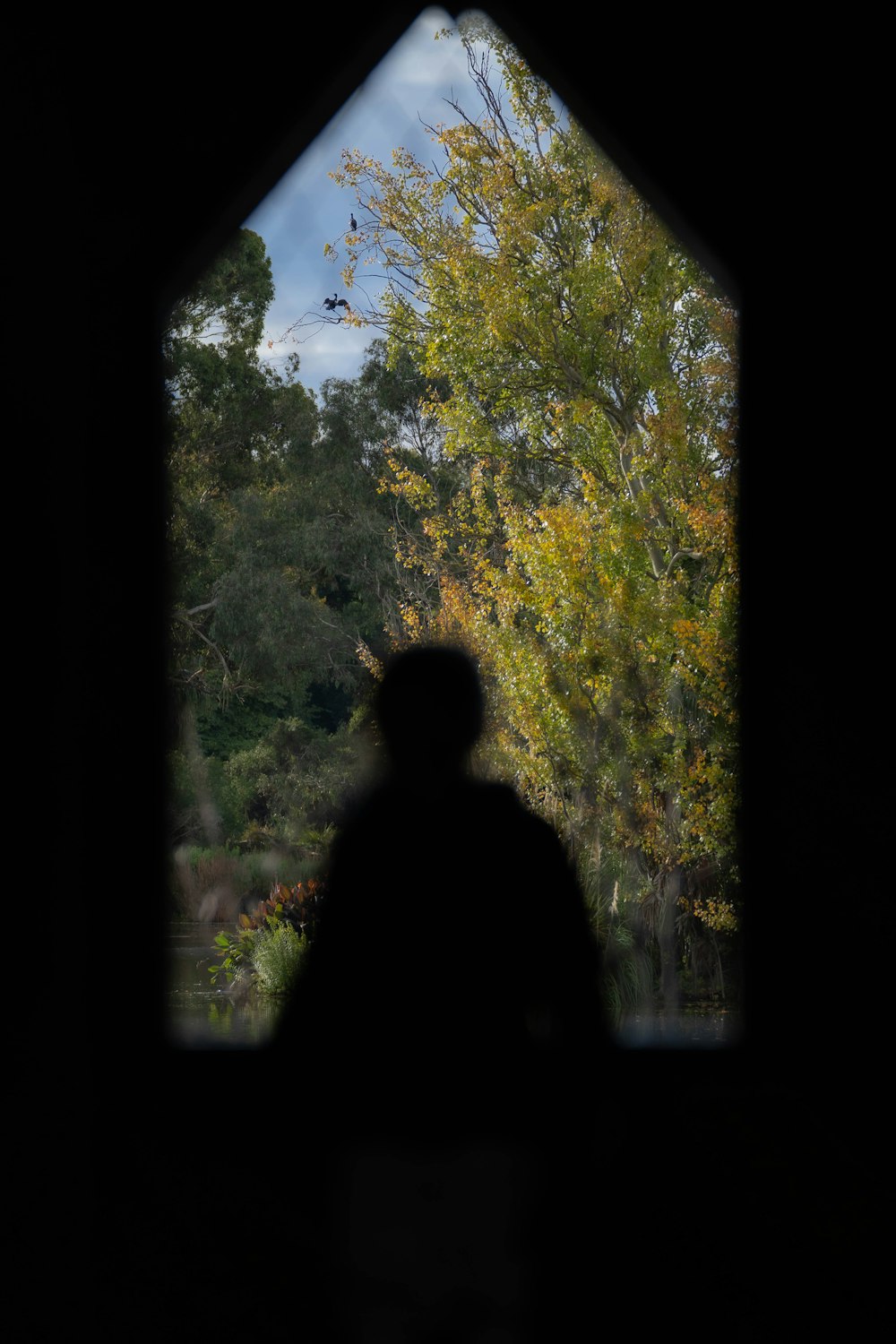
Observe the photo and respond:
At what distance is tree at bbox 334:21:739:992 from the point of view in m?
5.51

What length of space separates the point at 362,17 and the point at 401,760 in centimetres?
90

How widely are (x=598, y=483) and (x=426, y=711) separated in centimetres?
527

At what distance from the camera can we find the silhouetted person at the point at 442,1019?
1103mm

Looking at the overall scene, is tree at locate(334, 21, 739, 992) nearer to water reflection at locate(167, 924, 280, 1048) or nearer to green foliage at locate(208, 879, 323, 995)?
green foliage at locate(208, 879, 323, 995)

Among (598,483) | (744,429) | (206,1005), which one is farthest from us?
(206,1005)

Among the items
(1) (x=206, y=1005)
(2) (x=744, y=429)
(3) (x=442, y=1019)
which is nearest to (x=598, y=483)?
(1) (x=206, y=1005)

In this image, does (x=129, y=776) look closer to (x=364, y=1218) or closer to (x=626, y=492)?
(x=364, y=1218)

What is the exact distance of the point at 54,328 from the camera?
1347 mm

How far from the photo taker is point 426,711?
3.89 ft

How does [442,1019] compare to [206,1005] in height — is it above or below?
above

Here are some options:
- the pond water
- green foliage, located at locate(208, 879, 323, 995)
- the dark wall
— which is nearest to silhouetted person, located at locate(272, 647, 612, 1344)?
the dark wall

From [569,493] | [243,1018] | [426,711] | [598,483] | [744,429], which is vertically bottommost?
[243,1018]

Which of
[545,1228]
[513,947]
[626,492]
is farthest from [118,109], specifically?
[626,492]

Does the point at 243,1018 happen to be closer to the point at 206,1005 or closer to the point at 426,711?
the point at 206,1005
